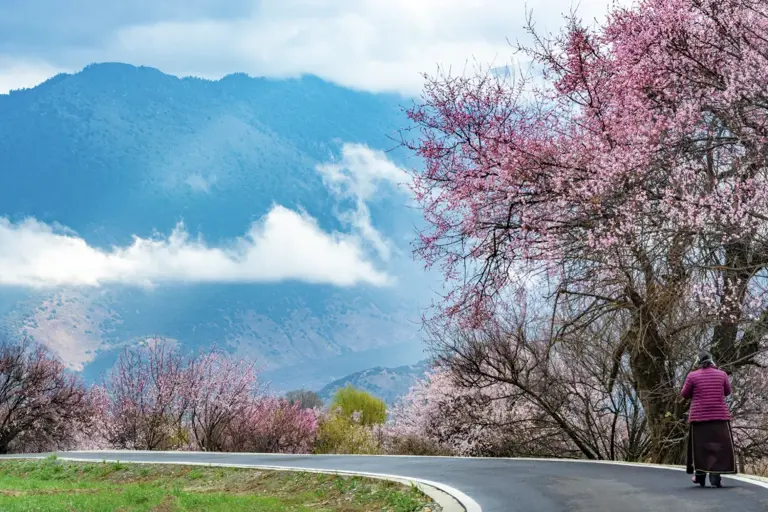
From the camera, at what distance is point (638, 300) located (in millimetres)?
17859

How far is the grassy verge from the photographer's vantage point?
13.7m

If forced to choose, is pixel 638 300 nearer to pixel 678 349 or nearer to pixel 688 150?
pixel 678 349

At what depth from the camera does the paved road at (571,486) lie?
35.3 ft

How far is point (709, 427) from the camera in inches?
481

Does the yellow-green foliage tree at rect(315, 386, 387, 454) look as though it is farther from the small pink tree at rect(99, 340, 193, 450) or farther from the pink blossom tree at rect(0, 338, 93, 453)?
the pink blossom tree at rect(0, 338, 93, 453)

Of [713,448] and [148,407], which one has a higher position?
[148,407]

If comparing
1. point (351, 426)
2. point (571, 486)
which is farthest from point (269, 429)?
point (571, 486)

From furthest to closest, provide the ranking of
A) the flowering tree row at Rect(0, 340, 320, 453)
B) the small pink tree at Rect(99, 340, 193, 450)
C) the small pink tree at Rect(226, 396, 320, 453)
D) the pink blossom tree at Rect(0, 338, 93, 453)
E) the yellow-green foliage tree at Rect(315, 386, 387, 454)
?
the yellow-green foliage tree at Rect(315, 386, 387, 454) → the pink blossom tree at Rect(0, 338, 93, 453) → the small pink tree at Rect(226, 396, 320, 453) → the flowering tree row at Rect(0, 340, 320, 453) → the small pink tree at Rect(99, 340, 193, 450)

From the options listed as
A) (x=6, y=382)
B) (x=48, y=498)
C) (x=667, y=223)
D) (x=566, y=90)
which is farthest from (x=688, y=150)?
(x=6, y=382)

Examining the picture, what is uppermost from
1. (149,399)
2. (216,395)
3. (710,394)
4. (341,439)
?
(216,395)

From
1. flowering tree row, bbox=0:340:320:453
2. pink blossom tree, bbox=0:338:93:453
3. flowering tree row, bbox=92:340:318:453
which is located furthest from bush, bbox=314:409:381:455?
pink blossom tree, bbox=0:338:93:453

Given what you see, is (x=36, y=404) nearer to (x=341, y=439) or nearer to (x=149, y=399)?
(x=149, y=399)

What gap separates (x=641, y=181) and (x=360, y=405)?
82759 millimetres

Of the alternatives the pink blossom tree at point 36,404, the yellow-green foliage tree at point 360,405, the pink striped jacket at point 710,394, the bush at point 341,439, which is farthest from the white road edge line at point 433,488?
the yellow-green foliage tree at point 360,405
